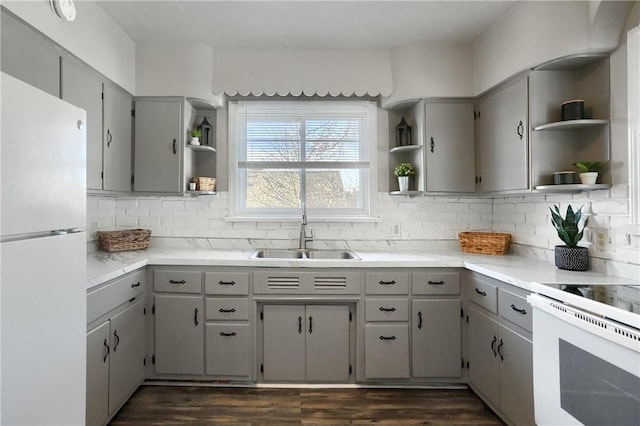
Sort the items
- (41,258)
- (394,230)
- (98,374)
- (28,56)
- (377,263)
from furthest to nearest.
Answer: (394,230) < (377,263) < (98,374) < (28,56) < (41,258)

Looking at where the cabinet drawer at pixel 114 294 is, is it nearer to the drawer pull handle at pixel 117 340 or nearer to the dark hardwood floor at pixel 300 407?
the drawer pull handle at pixel 117 340

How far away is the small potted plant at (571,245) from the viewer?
197 centimetres

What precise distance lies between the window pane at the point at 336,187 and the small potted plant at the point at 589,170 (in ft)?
5.34

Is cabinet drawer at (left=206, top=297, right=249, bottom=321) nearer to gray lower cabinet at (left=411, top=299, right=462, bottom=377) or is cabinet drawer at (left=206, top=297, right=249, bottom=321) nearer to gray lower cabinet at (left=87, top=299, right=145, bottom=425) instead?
gray lower cabinet at (left=87, top=299, right=145, bottom=425)

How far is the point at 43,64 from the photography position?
1.78 meters

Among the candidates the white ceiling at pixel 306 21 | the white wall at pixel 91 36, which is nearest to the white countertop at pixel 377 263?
the white wall at pixel 91 36

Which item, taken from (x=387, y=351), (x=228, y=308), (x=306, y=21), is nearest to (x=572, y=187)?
(x=387, y=351)

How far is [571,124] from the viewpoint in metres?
1.96

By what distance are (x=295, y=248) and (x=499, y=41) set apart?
2.28 m

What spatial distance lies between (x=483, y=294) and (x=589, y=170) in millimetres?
968

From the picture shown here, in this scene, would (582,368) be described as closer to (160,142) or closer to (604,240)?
(604,240)

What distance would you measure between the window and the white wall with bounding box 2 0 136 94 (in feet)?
3.24

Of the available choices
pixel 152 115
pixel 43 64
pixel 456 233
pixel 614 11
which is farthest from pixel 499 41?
pixel 43 64

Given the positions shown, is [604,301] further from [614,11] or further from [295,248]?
[295,248]
